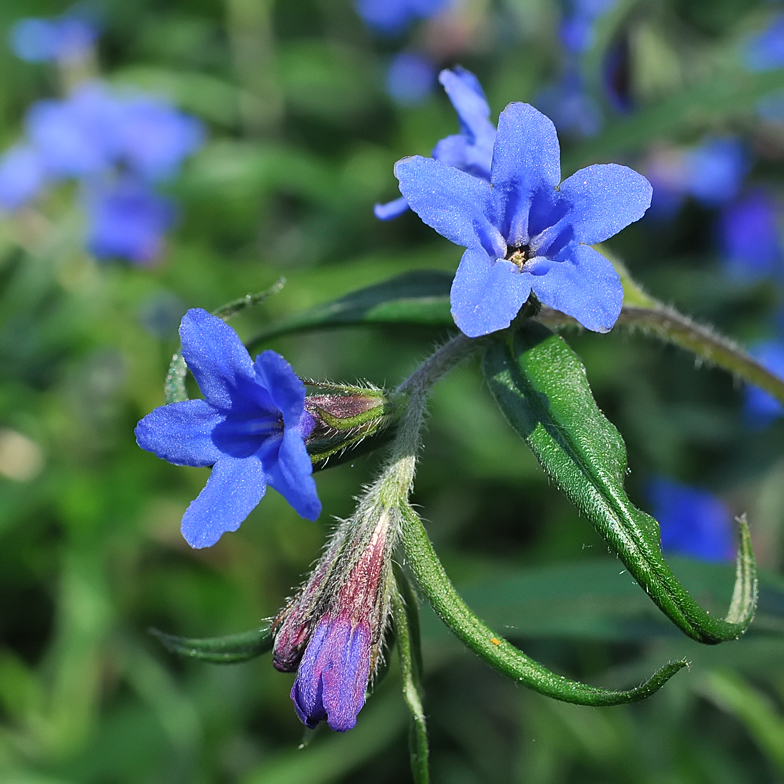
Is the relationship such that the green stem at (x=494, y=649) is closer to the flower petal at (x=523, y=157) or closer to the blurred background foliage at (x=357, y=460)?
the flower petal at (x=523, y=157)

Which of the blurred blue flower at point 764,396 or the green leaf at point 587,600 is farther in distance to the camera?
the blurred blue flower at point 764,396

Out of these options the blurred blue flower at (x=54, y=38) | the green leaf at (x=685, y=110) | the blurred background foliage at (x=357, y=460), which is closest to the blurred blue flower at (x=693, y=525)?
the blurred background foliage at (x=357, y=460)

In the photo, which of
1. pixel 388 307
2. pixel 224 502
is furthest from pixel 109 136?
pixel 224 502

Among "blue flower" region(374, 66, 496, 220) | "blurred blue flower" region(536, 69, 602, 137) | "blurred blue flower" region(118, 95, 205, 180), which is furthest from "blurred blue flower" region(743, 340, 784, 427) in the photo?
"blurred blue flower" region(118, 95, 205, 180)

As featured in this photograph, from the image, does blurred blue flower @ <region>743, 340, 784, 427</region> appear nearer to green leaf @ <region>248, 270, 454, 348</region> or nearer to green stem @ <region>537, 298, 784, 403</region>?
green stem @ <region>537, 298, 784, 403</region>

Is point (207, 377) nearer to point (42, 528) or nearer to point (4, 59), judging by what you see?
point (42, 528)

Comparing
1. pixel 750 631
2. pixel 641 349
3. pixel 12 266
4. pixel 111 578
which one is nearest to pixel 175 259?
pixel 12 266
